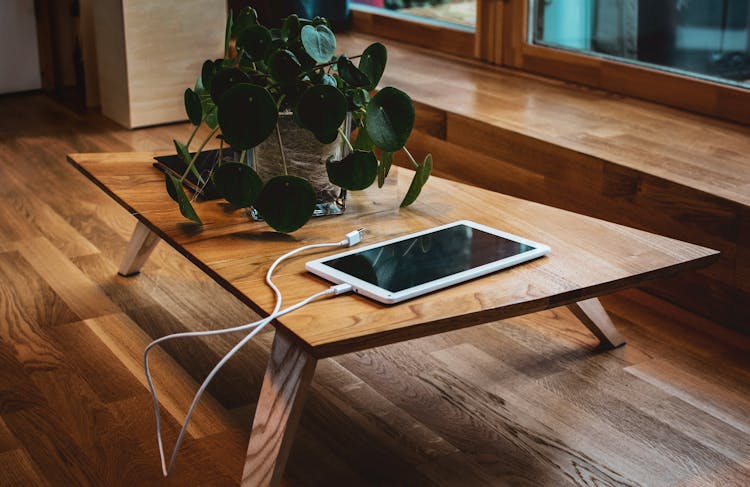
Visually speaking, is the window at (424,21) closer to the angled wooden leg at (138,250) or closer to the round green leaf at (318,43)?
the angled wooden leg at (138,250)

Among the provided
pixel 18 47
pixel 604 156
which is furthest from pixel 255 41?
pixel 18 47

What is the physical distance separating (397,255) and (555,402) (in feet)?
1.43

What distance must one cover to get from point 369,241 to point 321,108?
20 cm

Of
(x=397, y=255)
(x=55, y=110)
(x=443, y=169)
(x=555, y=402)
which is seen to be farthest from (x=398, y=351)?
(x=55, y=110)

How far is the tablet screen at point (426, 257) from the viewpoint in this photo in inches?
50.1

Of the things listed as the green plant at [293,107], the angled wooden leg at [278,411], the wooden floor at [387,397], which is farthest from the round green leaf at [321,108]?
the wooden floor at [387,397]

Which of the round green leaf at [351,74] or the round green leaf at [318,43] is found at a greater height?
the round green leaf at [318,43]

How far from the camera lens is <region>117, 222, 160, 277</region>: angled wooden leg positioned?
2.05m

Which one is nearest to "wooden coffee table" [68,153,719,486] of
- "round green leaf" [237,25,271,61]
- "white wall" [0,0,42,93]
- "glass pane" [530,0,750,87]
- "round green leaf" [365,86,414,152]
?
"round green leaf" [365,86,414,152]

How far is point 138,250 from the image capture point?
2076 millimetres

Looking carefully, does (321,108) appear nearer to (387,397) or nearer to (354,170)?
(354,170)

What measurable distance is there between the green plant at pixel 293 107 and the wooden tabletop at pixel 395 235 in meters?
0.06

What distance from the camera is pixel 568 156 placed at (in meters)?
2.19

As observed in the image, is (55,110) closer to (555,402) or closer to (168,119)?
(168,119)
